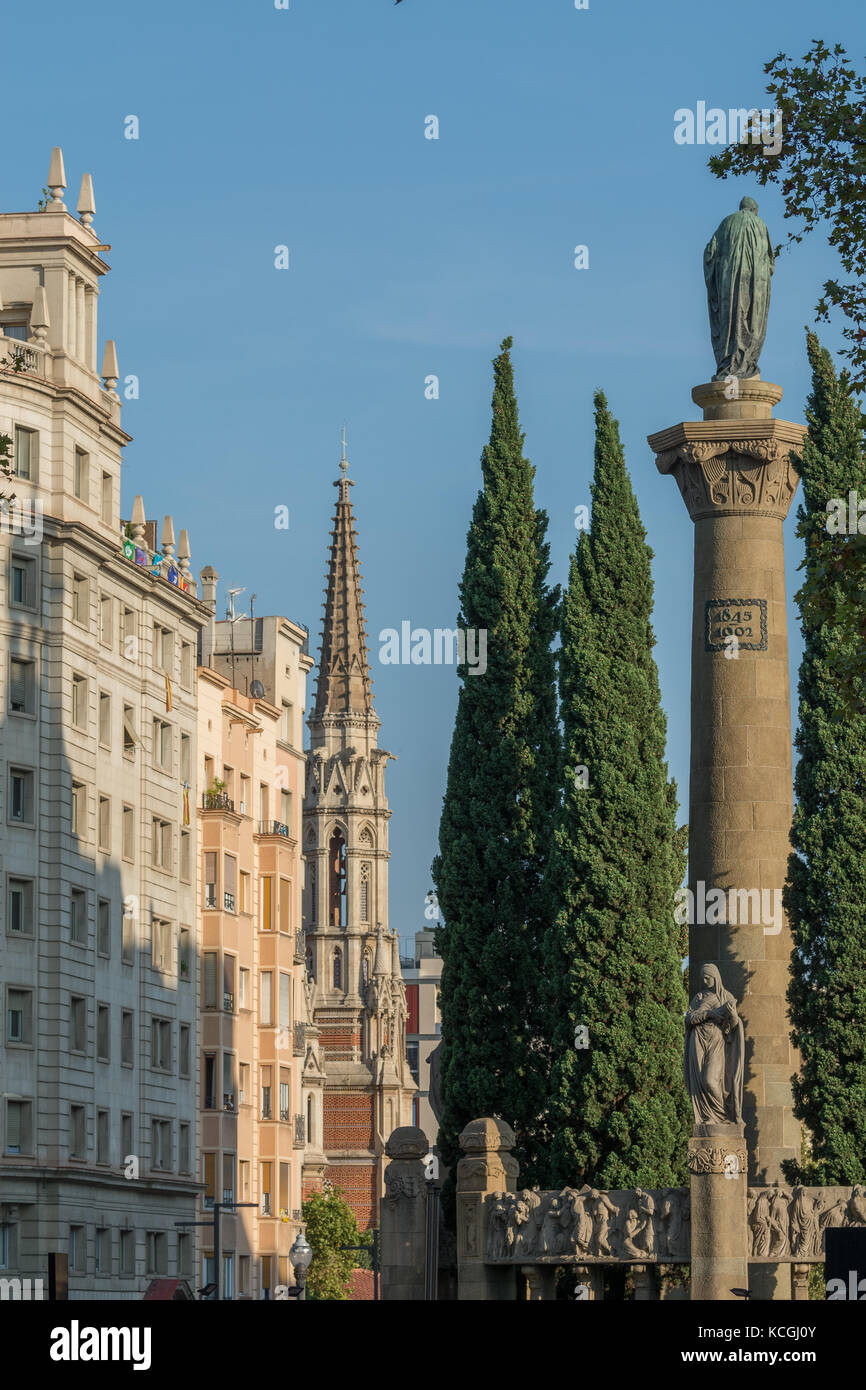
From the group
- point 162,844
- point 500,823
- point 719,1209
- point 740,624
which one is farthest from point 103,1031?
point 719,1209

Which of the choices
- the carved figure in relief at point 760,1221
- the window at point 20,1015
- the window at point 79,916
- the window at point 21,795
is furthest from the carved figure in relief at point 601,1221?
the window at point 79,916

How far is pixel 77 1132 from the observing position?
68.1m

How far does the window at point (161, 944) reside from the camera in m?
76.1

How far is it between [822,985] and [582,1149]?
5750 millimetres

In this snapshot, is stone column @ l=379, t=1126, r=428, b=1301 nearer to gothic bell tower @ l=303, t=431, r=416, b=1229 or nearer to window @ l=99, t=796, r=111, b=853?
window @ l=99, t=796, r=111, b=853

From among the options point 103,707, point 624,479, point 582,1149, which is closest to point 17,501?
point 103,707

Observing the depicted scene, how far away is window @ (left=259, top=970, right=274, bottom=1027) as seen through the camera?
87750 mm

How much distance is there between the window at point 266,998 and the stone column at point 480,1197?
46.4 m

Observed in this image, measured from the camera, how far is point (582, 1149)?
47000mm

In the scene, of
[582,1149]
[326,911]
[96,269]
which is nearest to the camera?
[582,1149]

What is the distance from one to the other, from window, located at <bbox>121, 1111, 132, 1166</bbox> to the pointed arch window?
82.8m

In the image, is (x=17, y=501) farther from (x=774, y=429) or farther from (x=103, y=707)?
(x=774, y=429)

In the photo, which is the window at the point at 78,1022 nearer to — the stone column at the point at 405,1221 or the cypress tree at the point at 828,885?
the stone column at the point at 405,1221
